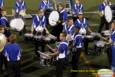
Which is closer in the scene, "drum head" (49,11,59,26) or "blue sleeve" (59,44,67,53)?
"blue sleeve" (59,44,67,53)

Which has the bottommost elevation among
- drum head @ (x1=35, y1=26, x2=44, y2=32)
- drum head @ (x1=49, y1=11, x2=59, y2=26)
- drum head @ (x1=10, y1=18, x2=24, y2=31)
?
drum head @ (x1=35, y1=26, x2=44, y2=32)

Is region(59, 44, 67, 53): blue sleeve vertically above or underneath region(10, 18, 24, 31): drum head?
underneath

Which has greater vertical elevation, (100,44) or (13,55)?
(100,44)

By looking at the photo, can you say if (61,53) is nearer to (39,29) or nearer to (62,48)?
(62,48)

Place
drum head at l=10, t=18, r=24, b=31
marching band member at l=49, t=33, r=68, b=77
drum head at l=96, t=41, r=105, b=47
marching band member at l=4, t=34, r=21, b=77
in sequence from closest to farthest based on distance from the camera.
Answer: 1. marching band member at l=4, t=34, r=21, b=77
2. marching band member at l=49, t=33, r=68, b=77
3. drum head at l=96, t=41, r=105, b=47
4. drum head at l=10, t=18, r=24, b=31

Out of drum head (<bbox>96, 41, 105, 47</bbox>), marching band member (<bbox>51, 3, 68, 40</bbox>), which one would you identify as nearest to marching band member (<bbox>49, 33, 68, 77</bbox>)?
drum head (<bbox>96, 41, 105, 47</bbox>)

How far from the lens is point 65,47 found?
545 inches

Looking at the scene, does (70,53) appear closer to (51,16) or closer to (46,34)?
(46,34)

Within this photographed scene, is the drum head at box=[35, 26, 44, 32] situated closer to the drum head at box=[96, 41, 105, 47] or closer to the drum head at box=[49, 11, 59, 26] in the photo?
the drum head at box=[49, 11, 59, 26]

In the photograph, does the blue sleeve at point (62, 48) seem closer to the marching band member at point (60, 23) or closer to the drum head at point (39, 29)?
the drum head at point (39, 29)

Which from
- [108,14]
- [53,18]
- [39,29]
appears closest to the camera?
[39,29]

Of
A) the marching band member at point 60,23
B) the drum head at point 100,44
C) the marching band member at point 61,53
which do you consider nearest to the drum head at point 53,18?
the marching band member at point 60,23

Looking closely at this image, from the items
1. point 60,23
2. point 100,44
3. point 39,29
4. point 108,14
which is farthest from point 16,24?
point 108,14

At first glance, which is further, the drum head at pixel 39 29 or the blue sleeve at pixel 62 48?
the drum head at pixel 39 29
